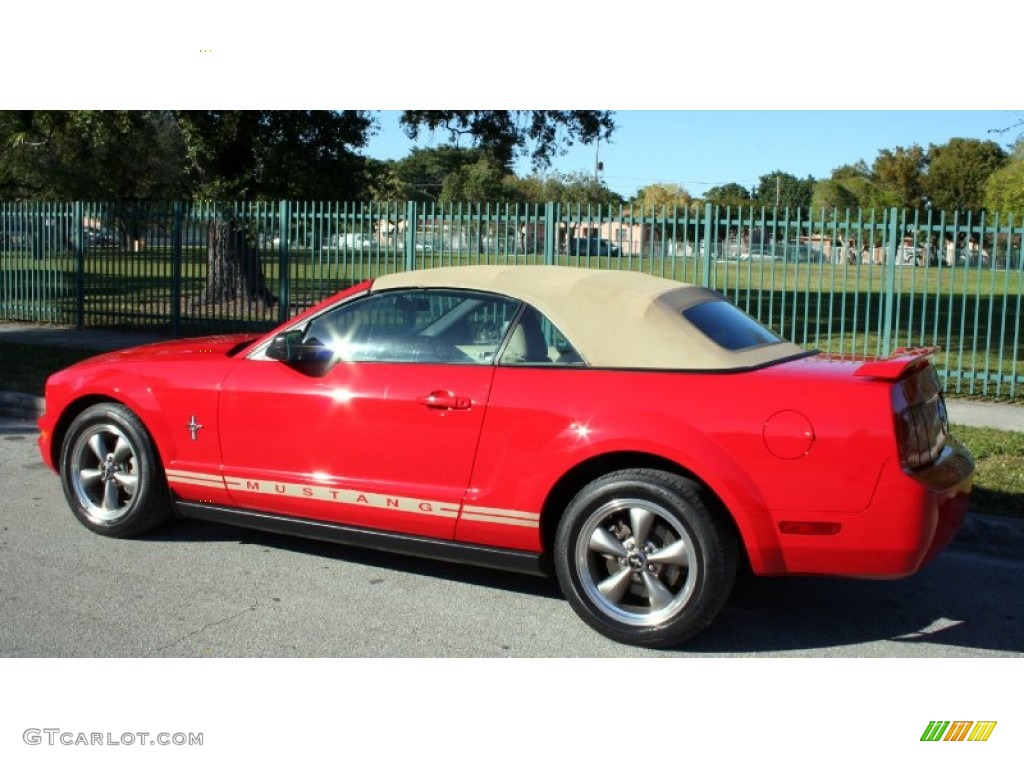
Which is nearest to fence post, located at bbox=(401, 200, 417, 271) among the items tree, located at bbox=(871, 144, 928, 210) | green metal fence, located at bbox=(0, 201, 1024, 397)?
green metal fence, located at bbox=(0, 201, 1024, 397)

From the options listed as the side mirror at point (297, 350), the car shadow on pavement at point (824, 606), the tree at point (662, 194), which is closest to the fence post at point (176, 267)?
the car shadow on pavement at point (824, 606)

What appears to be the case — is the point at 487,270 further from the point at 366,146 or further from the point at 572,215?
the point at 366,146

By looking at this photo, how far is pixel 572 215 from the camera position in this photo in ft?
45.2

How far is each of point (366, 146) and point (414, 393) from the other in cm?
1861

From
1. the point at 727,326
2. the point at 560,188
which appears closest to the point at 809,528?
the point at 727,326

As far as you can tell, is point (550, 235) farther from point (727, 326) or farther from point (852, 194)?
point (852, 194)

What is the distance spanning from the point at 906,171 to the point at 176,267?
240 ft

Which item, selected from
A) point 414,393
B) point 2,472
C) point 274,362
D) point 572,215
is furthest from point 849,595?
point 572,215

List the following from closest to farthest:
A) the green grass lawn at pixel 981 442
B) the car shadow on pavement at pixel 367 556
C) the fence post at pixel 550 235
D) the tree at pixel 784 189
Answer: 1. the car shadow on pavement at pixel 367 556
2. the green grass lawn at pixel 981 442
3. the fence post at pixel 550 235
4. the tree at pixel 784 189

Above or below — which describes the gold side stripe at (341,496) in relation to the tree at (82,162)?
below

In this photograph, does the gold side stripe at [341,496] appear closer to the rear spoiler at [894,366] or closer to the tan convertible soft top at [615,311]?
the tan convertible soft top at [615,311]

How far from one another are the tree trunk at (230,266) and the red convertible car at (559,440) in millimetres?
11158

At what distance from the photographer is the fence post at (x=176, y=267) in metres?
16.9

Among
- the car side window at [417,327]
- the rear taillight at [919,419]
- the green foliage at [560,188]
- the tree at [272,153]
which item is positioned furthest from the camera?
the green foliage at [560,188]
